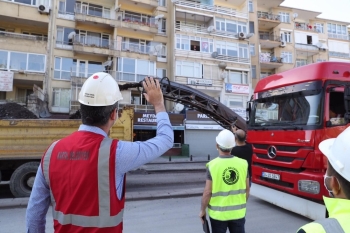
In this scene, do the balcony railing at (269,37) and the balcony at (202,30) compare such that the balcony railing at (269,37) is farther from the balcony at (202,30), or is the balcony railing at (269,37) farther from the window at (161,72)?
the window at (161,72)

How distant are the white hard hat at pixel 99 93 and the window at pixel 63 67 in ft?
75.6

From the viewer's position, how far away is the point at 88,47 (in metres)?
22.7

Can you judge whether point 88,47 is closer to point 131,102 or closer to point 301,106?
point 131,102

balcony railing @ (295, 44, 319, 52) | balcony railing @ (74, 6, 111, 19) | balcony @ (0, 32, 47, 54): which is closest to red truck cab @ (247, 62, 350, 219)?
balcony @ (0, 32, 47, 54)

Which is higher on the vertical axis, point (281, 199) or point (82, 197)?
point (82, 197)

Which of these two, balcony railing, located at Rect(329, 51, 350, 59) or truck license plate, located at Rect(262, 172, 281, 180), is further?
balcony railing, located at Rect(329, 51, 350, 59)

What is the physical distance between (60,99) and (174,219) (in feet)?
65.7

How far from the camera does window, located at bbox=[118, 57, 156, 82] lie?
2368cm

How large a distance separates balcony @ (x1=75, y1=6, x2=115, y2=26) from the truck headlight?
23.5 meters

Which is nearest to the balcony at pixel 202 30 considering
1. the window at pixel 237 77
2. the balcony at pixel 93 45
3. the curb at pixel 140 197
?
the window at pixel 237 77

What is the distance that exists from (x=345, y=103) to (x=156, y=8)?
25815mm

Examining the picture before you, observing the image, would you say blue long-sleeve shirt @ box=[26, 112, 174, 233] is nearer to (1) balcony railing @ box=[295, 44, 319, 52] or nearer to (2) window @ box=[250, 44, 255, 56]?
(2) window @ box=[250, 44, 255, 56]

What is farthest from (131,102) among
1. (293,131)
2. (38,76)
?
(293,131)

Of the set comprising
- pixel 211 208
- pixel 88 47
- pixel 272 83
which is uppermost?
pixel 88 47
